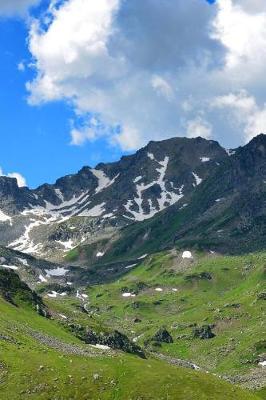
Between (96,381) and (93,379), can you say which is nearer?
(96,381)

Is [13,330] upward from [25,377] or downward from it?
upward

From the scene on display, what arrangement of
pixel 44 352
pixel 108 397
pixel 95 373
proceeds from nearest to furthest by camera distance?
pixel 108 397 → pixel 95 373 → pixel 44 352

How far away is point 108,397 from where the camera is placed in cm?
7988

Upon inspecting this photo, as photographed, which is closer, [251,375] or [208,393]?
[208,393]

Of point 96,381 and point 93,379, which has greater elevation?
point 93,379

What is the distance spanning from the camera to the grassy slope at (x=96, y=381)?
80312mm

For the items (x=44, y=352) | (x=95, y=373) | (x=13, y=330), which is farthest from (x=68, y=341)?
(x=95, y=373)

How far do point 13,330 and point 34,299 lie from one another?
48837mm

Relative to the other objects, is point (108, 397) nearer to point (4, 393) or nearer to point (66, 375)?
point (66, 375)

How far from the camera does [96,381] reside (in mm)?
83375

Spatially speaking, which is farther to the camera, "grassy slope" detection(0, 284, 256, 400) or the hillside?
the hillside

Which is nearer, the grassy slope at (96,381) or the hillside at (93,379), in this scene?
the grassy slope at (96,381)

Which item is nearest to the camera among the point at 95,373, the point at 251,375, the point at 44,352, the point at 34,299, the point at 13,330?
the point at 95,373

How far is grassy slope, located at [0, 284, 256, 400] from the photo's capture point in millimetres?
80312
